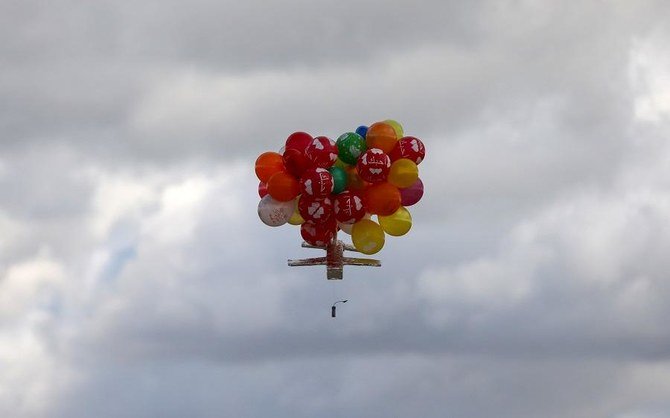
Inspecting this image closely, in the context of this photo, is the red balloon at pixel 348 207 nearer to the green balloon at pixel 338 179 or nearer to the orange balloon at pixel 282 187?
the green balloon at pixel 338 179

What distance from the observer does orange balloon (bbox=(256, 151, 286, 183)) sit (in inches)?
3369

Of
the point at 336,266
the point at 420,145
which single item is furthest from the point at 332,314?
the point at 420,145

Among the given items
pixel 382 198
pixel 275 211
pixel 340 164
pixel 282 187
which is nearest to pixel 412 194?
pixel 382 198

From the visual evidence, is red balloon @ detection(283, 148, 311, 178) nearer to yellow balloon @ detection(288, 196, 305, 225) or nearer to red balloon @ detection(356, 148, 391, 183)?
yellow balloon @ detection(288, 196, 305, 225)

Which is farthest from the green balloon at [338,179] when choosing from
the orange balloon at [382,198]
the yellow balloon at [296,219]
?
the yellow balloon at [296,219]

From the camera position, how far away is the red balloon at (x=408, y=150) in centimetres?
8506

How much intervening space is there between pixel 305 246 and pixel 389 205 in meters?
4.22

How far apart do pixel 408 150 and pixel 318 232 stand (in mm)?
4541

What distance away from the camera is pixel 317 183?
82750 millimetres

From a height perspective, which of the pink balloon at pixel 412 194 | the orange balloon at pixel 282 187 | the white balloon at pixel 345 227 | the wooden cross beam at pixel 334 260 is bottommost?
the wooden cross beam at pixel 334 260

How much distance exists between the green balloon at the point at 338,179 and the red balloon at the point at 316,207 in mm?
531

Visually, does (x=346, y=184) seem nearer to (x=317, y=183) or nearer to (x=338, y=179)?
(x=338, y=179)

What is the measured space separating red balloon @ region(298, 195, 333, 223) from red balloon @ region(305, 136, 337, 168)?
1276mm

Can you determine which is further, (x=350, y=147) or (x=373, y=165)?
(x=350, y=147)
